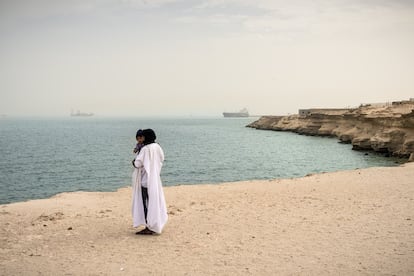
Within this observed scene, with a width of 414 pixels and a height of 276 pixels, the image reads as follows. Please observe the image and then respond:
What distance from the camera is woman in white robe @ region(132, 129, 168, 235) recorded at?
7672 millimetres

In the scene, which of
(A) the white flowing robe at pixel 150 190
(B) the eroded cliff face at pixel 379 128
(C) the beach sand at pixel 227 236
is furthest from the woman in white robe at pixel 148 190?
(B) the eroded cliff face at pixel 379 128

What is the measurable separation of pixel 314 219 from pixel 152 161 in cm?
430

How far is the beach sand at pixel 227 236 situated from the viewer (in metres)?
5.87

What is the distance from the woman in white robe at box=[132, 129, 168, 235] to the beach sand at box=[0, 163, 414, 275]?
0.34m

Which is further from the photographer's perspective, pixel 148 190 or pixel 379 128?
pixel 379 128

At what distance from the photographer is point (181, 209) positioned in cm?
1056

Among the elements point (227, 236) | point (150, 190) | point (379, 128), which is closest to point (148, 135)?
point (150, 190)

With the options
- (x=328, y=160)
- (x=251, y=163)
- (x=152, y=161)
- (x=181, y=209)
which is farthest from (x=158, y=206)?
(x=328, y=160)

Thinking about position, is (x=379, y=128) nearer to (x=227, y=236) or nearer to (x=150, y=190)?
(x=227, y=236)

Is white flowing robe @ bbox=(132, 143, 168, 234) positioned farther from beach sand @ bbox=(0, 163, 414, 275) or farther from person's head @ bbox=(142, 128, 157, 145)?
beach sand @ bbox=(0, 163, 414, 275)

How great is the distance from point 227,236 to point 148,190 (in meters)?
1.98

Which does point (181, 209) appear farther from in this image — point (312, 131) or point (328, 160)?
point (312, 131)

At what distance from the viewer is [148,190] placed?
7691 millimetres

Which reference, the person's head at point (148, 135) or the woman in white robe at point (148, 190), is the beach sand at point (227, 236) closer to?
the woman in white robe at point (148, 190)
